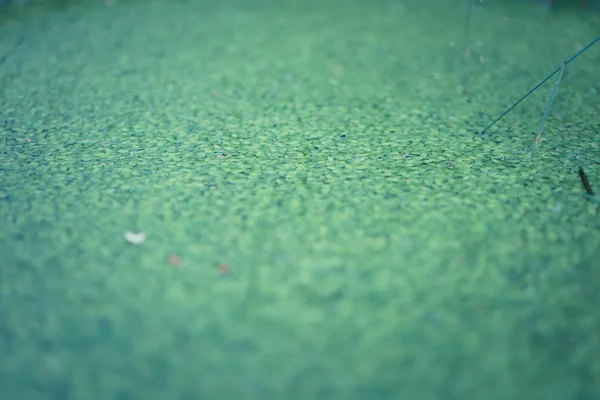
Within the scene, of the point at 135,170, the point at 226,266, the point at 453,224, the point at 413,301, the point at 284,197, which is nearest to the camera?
the point at 413,301

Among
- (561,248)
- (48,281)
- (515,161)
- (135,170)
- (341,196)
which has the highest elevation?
(135,170)

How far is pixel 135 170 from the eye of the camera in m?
1.90

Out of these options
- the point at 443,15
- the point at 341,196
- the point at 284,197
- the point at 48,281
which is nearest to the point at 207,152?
the point at 284,197

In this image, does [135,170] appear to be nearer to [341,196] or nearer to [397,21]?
[341,196]

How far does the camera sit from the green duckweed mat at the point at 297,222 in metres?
1.22

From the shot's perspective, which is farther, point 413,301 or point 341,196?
point 341,196

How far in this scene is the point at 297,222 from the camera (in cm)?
164

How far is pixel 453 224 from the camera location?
5.31ft

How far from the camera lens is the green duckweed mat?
122 centimetres

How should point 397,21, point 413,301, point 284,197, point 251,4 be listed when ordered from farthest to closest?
point 251,4
point 397,21
point 284,197
point 413,301

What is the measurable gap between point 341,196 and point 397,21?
1.94 metres

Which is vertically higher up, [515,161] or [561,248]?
[515,161]

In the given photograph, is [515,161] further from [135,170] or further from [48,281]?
[48,281]

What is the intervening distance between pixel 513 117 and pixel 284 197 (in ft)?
3.86
